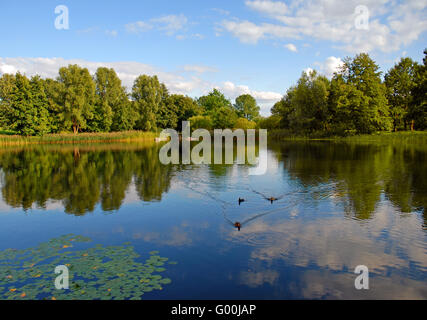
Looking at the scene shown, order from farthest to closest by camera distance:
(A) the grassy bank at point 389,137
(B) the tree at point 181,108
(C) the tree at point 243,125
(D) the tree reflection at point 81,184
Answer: (C) the tree at point 243,125, (B) the tree at point 181,108, (A) the grassy bank at point 389,137, (D) the tree reflection at point 81,184

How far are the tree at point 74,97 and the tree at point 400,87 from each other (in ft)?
252

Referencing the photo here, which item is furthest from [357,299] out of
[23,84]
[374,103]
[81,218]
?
[23,84]

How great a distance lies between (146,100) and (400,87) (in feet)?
231

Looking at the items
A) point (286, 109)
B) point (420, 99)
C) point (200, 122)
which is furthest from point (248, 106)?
point (420, 99)

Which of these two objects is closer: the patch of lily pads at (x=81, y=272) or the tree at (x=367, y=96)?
the patch of lily pads at (x=81, y=272)

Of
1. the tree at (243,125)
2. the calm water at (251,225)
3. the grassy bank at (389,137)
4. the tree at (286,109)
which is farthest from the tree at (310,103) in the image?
the calm water at (251,225)

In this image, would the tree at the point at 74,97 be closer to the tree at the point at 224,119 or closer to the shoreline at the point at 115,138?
the shoreline at the point at 115,138

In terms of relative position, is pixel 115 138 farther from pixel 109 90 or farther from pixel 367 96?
pixel 367 96

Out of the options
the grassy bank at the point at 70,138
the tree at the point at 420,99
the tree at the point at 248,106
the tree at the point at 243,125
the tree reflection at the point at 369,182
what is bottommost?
the tree reflection at the point at 369,182

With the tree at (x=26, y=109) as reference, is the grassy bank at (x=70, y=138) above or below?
below

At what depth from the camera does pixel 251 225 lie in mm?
12125

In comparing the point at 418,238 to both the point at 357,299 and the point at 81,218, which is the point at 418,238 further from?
the point at 81,218

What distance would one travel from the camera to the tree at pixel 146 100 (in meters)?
93.8
